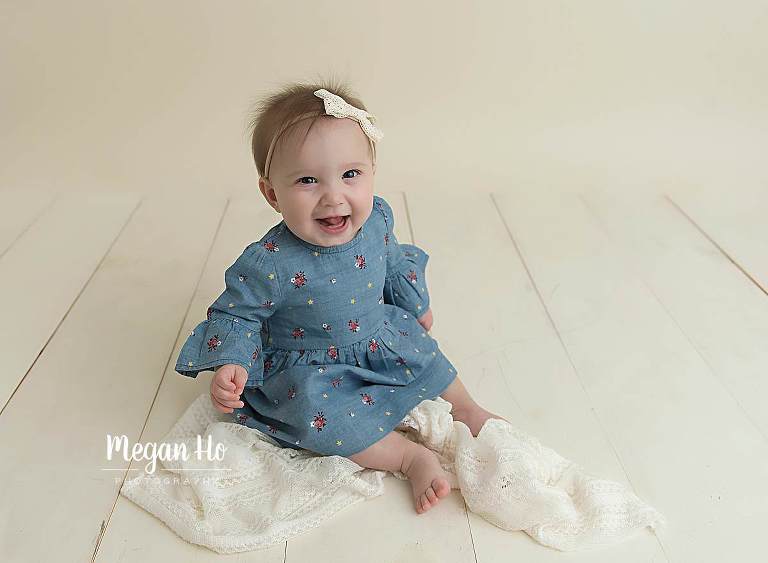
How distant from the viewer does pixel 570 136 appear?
247cm

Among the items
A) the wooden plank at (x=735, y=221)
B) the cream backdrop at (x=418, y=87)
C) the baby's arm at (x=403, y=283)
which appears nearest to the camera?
the baby's arm at (x=403, y=283)

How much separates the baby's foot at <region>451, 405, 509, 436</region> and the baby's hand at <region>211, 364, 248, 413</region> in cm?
36

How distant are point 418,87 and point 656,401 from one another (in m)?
1.25

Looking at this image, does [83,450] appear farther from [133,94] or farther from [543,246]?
[133,94]

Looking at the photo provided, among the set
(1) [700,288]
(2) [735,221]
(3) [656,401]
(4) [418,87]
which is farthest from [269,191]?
(2) [735,221]

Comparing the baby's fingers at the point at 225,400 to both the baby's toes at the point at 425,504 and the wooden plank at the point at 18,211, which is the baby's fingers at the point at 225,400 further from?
the wooden plank at the point at 18,211

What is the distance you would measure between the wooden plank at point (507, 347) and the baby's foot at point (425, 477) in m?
0.06

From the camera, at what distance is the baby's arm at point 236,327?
1271 mm

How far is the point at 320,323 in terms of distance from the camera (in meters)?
1.35

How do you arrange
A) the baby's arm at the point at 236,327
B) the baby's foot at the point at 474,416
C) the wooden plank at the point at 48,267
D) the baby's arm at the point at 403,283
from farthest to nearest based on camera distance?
the wooden plank at the point at 48,267 → the baby's arm at the point at 403,283 → the baby's foot at the point at 474,416 → the baby's arm at the point at 236,327

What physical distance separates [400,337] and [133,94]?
1346mm

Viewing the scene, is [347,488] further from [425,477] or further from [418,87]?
[418,87]

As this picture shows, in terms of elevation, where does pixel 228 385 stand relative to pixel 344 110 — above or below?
below

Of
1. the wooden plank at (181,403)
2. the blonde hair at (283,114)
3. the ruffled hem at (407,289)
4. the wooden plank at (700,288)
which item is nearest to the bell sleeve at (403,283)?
the ruffled hem at (407,289)
